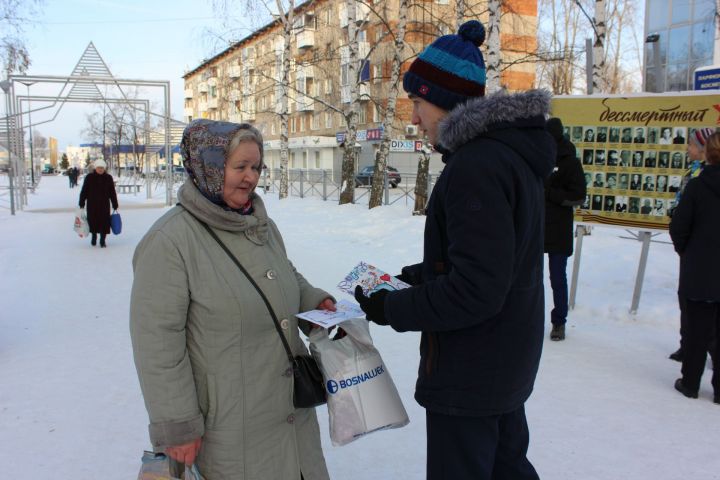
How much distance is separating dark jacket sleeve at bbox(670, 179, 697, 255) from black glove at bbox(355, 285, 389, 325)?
10.0 feet

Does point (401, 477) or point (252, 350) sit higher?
point (252, 350)

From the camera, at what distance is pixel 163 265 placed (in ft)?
6.02

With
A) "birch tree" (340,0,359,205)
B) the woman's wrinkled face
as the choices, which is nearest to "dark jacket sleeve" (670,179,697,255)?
the woman's wrinkled face

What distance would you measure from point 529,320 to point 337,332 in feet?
2.43

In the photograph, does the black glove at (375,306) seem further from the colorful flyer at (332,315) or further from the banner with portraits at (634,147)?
the banner with portraits at (634,147)

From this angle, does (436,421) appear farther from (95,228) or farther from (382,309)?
(95,228)

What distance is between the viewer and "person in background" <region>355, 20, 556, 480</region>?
1704mm

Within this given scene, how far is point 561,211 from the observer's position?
17.5 feet

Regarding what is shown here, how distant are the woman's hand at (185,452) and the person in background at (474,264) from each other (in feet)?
2.41

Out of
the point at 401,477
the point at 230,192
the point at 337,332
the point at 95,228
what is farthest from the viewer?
the point at 95,228

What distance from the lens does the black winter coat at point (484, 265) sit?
1696 millimetres

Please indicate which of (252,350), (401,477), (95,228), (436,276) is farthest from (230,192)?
(95,228)

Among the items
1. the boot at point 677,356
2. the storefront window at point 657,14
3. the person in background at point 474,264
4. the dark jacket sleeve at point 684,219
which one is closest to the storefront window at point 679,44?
the storefront window at point 657,14

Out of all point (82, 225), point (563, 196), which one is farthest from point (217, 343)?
point (82, 225)
